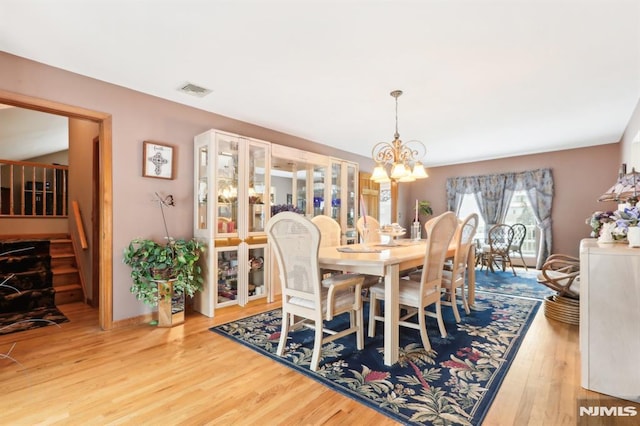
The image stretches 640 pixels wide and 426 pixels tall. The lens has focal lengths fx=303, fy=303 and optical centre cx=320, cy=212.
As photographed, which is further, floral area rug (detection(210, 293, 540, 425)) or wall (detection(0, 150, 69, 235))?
wall (detection(0, 150, 69, 235))

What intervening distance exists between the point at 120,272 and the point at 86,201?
5.59 ft

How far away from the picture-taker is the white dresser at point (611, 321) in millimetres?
1721

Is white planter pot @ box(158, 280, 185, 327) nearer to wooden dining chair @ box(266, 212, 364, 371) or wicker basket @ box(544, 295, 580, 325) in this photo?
wooden dining chair @ box(266, 212, 364, 371)

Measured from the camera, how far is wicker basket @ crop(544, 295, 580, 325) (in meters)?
2.89

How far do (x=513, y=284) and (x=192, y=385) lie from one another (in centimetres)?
458

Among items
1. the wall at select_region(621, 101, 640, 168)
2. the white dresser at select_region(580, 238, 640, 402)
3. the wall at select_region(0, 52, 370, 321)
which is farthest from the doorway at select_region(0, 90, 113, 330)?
the wall at select_region(621, 101, 640, 168)

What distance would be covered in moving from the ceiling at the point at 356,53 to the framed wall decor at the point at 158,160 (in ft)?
1.80

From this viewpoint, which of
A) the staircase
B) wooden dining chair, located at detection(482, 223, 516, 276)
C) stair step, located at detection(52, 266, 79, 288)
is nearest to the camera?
the staircase

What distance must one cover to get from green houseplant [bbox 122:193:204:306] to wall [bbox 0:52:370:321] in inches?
6.0

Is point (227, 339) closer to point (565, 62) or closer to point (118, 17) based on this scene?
point (118, 17)

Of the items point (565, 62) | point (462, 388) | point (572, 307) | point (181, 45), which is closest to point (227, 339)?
point (462, 388)

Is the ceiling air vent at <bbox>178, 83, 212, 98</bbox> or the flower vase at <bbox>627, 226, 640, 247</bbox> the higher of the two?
the ceiling air vent at <bbox>178, 83, 212, 98</bbox>

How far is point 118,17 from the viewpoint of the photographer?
1.91m

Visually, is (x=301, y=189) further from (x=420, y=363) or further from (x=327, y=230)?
(x=420, y=363)
